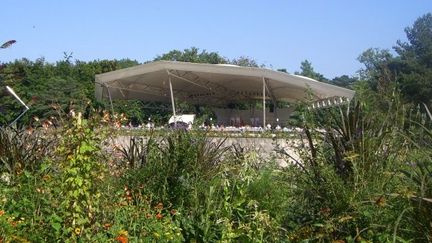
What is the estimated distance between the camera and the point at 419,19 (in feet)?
226

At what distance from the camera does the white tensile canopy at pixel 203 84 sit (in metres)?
29.6

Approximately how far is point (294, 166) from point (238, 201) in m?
0.71

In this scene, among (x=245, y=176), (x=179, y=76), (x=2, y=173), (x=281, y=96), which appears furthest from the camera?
(x=281, y=96)

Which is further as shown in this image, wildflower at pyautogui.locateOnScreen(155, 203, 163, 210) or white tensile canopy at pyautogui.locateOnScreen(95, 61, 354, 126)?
white tensile canopy at pyautogui.locateOnScreen(95, 61, 354, 126)

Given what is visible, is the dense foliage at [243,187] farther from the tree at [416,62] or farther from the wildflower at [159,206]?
the tree at [416,62]

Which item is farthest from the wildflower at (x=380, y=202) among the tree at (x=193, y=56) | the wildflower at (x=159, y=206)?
the tree at (x=193, y=56)

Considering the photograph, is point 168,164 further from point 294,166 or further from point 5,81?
point 5,81

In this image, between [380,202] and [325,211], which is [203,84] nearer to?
[325,211]

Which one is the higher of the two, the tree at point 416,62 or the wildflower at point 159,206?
the tree at point 416,62

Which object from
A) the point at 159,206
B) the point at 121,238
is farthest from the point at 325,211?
the point at 159,206

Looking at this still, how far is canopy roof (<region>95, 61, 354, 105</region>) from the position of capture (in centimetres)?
2955

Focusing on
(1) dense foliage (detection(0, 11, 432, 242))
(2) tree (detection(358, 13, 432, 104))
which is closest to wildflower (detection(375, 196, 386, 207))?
(1) dense foliage (detection(0, 11, 432, 242))

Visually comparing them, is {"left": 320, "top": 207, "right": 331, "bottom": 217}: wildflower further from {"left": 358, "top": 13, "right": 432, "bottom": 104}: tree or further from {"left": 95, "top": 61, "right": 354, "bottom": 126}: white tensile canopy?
{"left": 358, "top": 13, "right": 432, "bottom": 104}: tree

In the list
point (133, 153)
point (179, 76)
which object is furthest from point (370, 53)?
point (133, 153)
